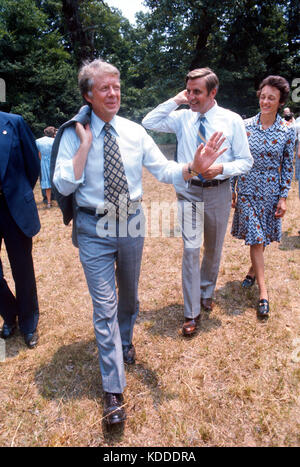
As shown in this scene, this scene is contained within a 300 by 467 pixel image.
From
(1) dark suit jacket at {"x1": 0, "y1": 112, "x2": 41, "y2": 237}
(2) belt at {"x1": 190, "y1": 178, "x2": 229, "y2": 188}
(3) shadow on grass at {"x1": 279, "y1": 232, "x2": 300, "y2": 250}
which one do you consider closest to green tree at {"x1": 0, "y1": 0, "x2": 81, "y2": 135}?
(3) shadow on grass at {"x1": 279, "y1": 232, "x2": 300, "y2": 250}

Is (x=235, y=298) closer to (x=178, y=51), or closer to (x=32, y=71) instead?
(x=178, y=51)

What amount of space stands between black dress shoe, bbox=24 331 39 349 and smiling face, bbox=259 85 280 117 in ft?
10.0

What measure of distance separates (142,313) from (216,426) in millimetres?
1518

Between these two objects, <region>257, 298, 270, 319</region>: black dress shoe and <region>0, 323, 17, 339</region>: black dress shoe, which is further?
<region>257, 298, 270, 319</region>: black dress shoe

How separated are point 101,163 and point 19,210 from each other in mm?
1005

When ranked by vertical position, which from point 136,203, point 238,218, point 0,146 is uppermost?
point 0,146

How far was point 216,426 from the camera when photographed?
2.22 metres

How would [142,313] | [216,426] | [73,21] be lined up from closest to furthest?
1. [216,426]
2. [142,313]
3. [73,21]

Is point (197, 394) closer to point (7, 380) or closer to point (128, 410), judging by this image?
point (128, 410)

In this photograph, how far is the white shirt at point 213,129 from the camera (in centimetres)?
286

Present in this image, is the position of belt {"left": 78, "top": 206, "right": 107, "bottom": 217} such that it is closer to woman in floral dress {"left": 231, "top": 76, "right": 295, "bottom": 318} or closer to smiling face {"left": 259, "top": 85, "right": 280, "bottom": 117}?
woman in floral dress {"left": 231, "top": 76, "right": 295, "bottom": 318}

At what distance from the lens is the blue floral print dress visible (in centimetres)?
324

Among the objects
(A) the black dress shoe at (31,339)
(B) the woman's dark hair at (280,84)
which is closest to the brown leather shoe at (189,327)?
(A) the black dress shoe at (31,339)
